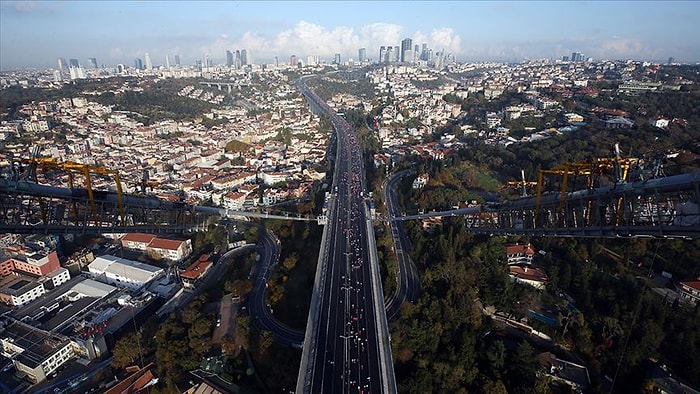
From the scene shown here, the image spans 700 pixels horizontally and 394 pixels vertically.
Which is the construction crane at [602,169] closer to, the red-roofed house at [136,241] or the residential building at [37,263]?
the red-roofed house at [136,241]

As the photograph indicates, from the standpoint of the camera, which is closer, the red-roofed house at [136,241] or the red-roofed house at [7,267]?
the red-roofed house at [7,267]

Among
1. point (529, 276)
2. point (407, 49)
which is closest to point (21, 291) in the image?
point (529, 276)

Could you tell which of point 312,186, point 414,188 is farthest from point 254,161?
point 414,188

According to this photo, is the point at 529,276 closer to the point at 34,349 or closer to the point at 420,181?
the point at 420,181

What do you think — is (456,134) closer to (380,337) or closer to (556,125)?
(556,125)

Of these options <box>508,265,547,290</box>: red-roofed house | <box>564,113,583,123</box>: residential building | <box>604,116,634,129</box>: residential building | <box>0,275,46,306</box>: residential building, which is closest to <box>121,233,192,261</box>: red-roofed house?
<box>0,275,46,306</box>: residential building

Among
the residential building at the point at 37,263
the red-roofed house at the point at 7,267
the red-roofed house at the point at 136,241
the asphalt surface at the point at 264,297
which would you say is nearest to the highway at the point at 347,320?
the asphalt surface at the point at 264,297

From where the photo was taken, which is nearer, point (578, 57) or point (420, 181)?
point (420, 181)
